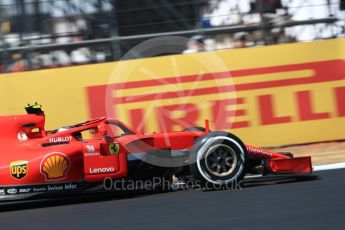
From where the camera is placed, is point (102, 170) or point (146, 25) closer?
point (102, 170)

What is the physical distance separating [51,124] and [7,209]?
9.09ft

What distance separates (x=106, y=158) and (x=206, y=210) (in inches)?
55.2

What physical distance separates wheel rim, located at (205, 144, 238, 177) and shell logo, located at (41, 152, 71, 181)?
1.52 metres

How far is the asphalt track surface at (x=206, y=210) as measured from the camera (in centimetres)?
542

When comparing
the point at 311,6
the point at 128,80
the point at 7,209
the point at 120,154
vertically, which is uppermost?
the point at 311,6

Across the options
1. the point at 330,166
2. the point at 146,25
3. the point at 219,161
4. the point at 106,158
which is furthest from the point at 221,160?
the point at 146,25

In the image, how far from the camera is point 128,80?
9.79 metres

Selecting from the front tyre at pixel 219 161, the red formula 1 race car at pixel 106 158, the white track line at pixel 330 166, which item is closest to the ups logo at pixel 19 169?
the red formula 1 race car at pixel 106 158

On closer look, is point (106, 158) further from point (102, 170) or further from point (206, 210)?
point (206, 210)

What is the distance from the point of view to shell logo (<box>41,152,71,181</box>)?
21.9ft

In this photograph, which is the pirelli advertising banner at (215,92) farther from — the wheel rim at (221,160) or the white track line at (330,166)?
the wheel rim at (221,160)

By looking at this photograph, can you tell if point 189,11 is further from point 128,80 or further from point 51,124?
point 51,124

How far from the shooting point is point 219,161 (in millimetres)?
7000

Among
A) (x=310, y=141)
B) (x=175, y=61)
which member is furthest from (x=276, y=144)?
(x=175, y=61)
